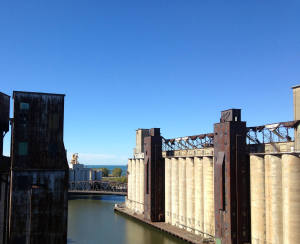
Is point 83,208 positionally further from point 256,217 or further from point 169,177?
point 256,217

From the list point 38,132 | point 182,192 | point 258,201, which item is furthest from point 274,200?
point 38,132

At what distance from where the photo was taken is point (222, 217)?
43.6 metres

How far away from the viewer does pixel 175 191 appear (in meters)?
61.3

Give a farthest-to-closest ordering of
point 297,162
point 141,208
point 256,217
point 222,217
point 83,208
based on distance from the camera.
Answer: point 83,208 < point 141,208 < point 222,217 < point 256,217 < point 297,162

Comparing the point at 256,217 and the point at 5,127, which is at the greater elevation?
the point at 5,127

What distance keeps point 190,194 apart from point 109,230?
56.9ft

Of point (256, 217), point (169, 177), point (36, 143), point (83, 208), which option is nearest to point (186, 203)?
point (169, 177)

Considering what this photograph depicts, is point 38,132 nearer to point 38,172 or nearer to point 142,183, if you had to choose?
point 38,172

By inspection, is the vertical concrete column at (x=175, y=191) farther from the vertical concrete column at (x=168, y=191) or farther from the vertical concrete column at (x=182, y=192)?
the vertical concrete column at (x=168, y=191)

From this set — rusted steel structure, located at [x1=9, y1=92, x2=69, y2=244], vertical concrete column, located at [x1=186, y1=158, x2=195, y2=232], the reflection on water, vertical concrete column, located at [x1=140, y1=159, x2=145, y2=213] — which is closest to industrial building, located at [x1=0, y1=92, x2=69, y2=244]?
rusted steel structure, located at [x1=9, y1=92, x2=69, y2=244]

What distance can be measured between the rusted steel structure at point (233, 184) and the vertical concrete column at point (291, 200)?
718cm

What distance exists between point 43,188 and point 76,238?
23.3m

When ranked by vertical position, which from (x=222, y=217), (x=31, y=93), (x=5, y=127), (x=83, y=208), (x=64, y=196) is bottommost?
(x=83, y=208)

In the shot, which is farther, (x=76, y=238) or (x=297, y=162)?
(x=76, y=238)
